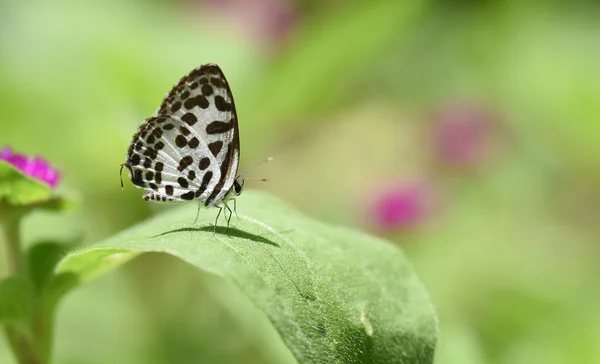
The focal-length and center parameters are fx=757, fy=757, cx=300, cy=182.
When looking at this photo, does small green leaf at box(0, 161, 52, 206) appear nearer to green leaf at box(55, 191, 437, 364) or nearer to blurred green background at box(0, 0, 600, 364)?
green leaf at box(55, 191, 437, 364)

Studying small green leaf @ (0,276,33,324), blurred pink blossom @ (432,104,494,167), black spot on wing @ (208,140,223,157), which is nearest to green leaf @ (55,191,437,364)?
small green leaf @ (0,276,33,324)

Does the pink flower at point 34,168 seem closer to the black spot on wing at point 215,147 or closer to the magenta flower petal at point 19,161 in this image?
the magenta flower petal at point 19,161

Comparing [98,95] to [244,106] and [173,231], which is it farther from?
[173,231]

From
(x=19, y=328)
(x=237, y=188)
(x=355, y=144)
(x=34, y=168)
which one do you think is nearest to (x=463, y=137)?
(x=355, y=144)

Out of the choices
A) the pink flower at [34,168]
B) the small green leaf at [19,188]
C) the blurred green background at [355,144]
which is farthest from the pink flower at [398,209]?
the small green leaf at [19,188]

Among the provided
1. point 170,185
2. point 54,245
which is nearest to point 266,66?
point 170,185

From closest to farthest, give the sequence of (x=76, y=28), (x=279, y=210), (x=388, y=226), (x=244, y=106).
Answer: (x=279, y=210), (x=244, y=106), (x=388, y=226), (x=76, y=28)

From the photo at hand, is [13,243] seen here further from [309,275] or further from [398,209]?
[398,209]
